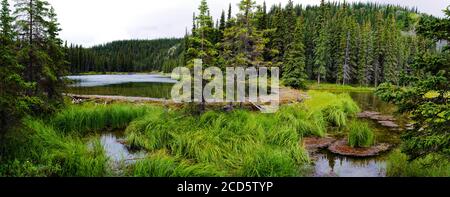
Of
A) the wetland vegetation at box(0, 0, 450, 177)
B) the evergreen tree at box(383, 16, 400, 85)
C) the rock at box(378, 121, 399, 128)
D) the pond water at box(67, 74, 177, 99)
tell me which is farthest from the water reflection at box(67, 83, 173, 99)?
the evergreen tree at box(383, 16, 400, 85)

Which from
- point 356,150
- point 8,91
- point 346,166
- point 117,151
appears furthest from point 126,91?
point 346,166

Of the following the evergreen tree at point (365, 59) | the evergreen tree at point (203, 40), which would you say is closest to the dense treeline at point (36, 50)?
the evergreen tree at point (203, 40)

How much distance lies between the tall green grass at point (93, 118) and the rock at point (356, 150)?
351 inches

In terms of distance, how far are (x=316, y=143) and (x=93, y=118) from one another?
9.51 m

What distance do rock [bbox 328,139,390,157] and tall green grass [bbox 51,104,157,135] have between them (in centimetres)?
891

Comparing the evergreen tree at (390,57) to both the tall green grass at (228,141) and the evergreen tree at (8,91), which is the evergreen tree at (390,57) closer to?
the tall green grass at (228,141)

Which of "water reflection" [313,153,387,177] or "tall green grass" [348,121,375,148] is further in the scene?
"tall green grass" [348,121,375,148]

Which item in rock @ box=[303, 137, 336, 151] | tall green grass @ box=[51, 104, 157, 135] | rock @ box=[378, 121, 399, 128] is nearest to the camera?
rock @ box=[303, 137, 336, 151]

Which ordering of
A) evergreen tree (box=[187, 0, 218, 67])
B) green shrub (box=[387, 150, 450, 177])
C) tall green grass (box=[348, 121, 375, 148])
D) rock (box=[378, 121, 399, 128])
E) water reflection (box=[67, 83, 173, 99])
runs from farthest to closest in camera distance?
1. water reflection (box=[67, 83, 173, 99])
2. rock (box=[378, 121, 399, 128])
3. evergreen tree (box=[187, 0, 218, 67])
4. tall green grass (box=[348, 121, 375, 148])
5. green shrub (box=[387, 150, 450, 177])

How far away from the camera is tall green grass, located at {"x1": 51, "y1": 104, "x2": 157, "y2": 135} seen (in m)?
14.0

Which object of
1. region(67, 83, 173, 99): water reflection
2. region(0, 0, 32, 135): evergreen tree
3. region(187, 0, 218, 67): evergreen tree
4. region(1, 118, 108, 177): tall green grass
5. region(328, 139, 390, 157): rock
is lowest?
region(328, 139, 390, 157): rock

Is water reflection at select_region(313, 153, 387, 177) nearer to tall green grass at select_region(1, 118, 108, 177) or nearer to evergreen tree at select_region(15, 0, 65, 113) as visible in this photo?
tall green grass at select_region(1, 118, 108, 177)

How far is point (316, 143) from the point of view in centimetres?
1404
